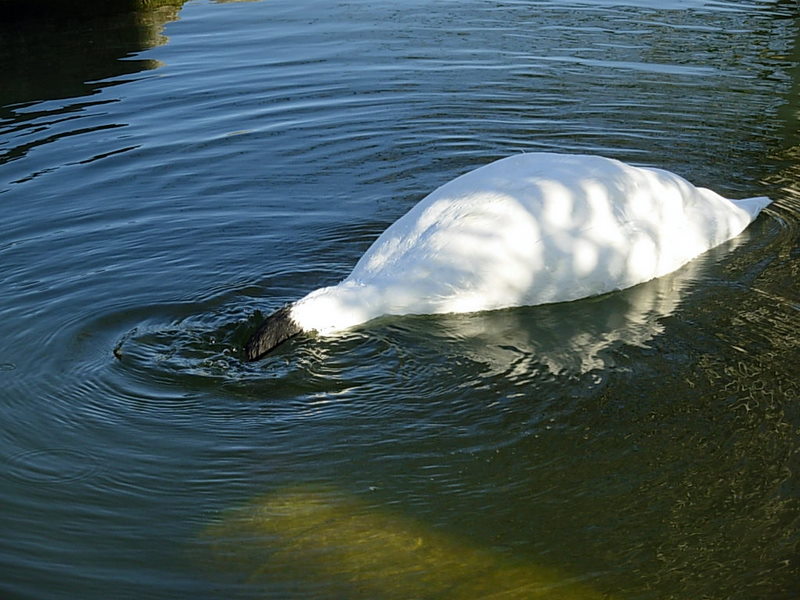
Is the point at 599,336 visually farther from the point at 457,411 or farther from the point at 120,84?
the point at 120,84

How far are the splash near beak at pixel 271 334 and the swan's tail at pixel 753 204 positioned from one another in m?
3.47

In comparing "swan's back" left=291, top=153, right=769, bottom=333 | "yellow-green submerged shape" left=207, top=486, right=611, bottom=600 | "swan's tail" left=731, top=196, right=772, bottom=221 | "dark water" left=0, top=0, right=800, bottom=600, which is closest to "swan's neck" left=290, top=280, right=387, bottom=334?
"swan's back" left=291, top=153, right=769, bottom=333

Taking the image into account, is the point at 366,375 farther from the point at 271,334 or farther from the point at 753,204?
the point at 753,204

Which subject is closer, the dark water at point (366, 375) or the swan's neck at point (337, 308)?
the dark water at point (366, 375)

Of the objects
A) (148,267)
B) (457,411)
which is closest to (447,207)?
(457,411)

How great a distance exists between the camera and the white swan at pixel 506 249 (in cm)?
658

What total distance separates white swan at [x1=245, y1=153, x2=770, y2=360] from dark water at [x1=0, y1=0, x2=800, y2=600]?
15 centimetres

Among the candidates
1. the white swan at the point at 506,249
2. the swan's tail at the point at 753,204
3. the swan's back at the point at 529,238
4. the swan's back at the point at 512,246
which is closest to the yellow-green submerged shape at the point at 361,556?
the white swan at the point at 506,249

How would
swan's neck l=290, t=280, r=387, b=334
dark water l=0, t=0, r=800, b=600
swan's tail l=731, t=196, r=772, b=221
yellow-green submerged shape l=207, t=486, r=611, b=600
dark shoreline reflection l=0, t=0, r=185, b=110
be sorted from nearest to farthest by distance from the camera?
1. yellow-green submerged shape l=207, t=486, r=611, b=600
2. dark water l=0, t=0, r=800, b=600
3. swan's neck l=290, t=280, r=387, b=334
4. swan's tail l=731, t=196, r=772, b=221
5. dark shoreline reflection l=0, t=0, r=185, b=110

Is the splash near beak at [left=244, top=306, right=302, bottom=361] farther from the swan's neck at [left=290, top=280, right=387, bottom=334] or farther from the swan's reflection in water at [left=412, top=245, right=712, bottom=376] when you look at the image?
the swan's reflection in water at [left=412, top=245, right=712, bottom=376]

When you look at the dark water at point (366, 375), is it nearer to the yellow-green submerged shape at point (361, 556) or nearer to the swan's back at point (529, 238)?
the yellow-green submerged shape at point (361, 556)

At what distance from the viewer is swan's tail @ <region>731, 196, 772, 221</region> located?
8055 millimetres

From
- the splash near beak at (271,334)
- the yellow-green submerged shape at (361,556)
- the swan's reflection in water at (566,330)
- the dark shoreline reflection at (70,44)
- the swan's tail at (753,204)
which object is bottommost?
the yellow-green submerged shape at (361,556)

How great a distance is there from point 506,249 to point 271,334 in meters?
1.43
